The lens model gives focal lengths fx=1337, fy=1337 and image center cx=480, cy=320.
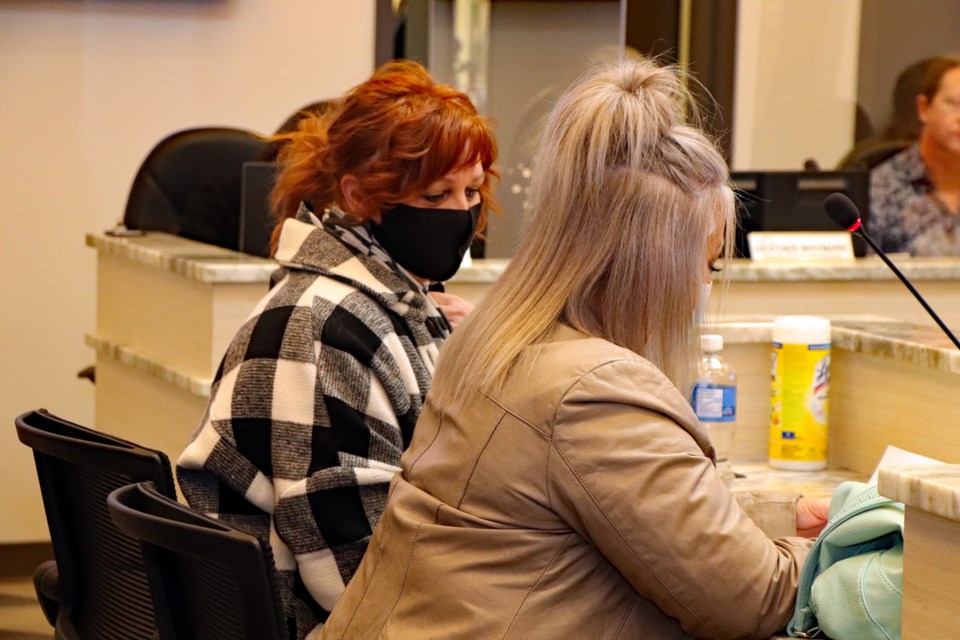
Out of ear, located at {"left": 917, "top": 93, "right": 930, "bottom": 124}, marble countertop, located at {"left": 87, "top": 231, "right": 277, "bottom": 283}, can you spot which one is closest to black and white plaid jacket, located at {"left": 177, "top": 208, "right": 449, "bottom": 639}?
marble countertop, located at {"left": 87, "top": 231, "right": 277, "bottom": 283}

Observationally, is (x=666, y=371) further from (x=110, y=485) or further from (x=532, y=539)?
(x=110, y=485)

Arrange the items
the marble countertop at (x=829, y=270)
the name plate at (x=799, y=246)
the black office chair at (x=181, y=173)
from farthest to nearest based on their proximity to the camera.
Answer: the black office chair at (x=181, y=173) < the name plate at (x=799, y=246) < the marble countertop at (x=829, y=270)

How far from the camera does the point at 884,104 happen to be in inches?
199

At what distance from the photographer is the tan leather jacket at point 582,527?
1.16m

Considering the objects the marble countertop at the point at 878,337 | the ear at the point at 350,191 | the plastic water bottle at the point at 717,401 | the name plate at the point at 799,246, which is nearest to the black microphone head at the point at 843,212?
the marble countertop at the point at 878,337

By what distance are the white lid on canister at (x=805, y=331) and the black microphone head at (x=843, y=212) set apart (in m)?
0.43

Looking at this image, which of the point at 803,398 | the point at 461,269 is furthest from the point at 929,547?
the point at 461,269

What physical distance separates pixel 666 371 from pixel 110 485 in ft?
2.17

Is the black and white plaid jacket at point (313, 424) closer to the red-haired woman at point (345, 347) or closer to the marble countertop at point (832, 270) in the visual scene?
the red-haired woman at point (345, 347)

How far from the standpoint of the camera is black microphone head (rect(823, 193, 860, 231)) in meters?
1.52

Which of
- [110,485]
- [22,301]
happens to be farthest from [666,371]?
[22,301]

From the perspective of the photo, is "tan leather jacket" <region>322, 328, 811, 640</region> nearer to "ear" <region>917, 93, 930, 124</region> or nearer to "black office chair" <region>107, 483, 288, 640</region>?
"black office chair" <region>107, 483, 288, 640</region>

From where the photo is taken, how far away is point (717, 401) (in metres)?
1.92

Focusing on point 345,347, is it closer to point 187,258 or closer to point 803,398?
point 803,398
